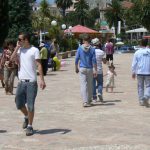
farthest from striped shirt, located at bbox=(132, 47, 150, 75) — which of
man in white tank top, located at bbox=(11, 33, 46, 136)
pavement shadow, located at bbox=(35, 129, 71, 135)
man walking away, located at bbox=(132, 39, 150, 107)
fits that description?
man in white tank top, located at bbox=(11, 33, 46, 136)

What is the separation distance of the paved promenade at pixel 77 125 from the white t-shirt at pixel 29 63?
3.43ft

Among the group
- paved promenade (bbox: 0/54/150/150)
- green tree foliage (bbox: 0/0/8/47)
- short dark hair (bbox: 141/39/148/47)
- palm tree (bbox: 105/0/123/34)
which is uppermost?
palm tree (bbox: 105/0/123/34)

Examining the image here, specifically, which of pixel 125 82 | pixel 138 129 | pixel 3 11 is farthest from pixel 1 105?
pixel 3 11

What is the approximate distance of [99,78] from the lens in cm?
1353

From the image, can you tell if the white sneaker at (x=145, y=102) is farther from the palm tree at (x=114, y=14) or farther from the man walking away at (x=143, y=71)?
the palm tree at (x=114, y=14)

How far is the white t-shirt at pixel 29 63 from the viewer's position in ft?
30.0

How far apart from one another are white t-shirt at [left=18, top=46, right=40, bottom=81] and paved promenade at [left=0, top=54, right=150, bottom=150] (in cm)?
105

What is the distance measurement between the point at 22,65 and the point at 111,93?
22.9 feet

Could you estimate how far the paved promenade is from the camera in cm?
838

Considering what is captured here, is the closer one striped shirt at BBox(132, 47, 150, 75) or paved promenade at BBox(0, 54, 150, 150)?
paved promenade at BBox(0, 54, 150, 150)

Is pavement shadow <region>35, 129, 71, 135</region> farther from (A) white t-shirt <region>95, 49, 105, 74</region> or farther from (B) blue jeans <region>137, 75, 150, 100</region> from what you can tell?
(A) white t-shirt <region>95, 49, 105, 74</region>

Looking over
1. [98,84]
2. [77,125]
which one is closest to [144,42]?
[98,84]

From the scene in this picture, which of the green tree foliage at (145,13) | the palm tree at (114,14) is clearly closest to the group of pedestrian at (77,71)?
the green tree foliage at (145,13)

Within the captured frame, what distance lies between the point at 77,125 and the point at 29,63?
5.73 feet
